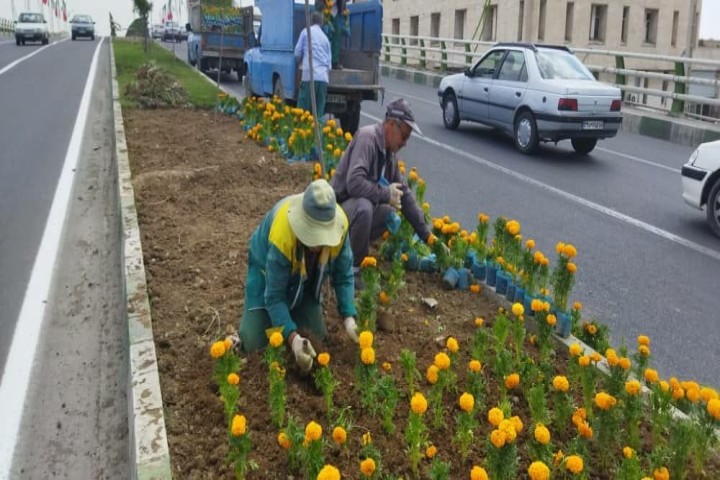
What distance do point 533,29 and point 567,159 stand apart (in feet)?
81.0

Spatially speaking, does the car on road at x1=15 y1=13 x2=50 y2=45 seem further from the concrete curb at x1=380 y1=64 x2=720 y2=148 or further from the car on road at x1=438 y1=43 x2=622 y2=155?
the car on road at x1=438 y1=43 x2=622 y2=155

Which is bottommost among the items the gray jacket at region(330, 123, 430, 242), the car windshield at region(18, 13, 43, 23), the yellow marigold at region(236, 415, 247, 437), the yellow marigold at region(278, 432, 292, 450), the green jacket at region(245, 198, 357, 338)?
the yellow marigold at region(278, 432, 292, 450)

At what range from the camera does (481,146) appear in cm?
1277

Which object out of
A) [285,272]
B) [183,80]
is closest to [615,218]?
[285,272]

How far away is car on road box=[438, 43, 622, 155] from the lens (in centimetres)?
1168

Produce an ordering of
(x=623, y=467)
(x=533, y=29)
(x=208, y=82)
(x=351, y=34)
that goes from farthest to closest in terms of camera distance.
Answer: (x=533, y=29) → (x=208, y=82) → (x=351, y=34) → (x=623, y=467)

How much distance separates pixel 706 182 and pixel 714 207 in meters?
0.29

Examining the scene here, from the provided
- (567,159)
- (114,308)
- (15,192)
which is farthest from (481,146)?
(114,308)

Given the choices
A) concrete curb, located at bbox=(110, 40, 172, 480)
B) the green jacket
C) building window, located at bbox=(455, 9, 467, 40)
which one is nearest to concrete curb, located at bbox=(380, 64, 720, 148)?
concrete curb, located at bbox=(110, 40, 172, 480)

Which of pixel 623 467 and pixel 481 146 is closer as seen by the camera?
pixel 623 467

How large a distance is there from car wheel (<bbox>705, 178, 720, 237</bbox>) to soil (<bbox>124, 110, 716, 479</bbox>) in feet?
13.3

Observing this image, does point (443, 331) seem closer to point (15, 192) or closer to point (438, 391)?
point (438, 391)

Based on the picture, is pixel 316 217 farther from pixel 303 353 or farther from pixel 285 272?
pixel 303 353

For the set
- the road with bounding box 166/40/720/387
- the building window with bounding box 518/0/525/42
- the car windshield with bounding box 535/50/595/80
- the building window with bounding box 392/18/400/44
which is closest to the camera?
the road with bounding box 166/40/720/387
